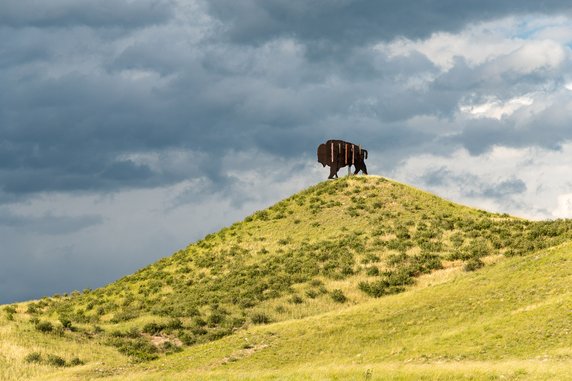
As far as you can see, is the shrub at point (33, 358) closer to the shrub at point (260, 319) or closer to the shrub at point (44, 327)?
the shrub at point (44, 327)

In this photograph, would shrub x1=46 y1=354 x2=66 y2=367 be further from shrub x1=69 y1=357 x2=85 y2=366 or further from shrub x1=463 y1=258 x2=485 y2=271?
shrub x1=463 y1=258 x2=485 y2=271

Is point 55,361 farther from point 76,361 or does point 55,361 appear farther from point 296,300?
point 296,300

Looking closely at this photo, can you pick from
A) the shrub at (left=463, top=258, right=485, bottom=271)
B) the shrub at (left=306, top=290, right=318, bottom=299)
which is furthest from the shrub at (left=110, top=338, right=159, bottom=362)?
the shrub at (left=463, top=258, right=485, bottom=271)

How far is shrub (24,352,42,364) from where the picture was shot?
4041 cm

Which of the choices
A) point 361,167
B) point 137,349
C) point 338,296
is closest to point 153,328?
point 137,349

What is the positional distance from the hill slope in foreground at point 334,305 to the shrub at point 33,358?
0.18m

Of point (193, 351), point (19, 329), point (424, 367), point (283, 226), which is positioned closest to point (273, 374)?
point (424, 367)

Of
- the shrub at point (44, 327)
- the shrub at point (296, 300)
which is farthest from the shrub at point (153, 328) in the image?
the shrub at point (296, 300)

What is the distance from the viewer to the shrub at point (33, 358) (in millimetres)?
40406

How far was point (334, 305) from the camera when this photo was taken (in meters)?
50.8

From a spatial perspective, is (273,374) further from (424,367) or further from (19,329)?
(19,329)

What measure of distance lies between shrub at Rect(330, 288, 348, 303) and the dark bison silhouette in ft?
111

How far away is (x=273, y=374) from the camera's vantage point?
103ft

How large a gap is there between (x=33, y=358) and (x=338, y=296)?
2172 cm
